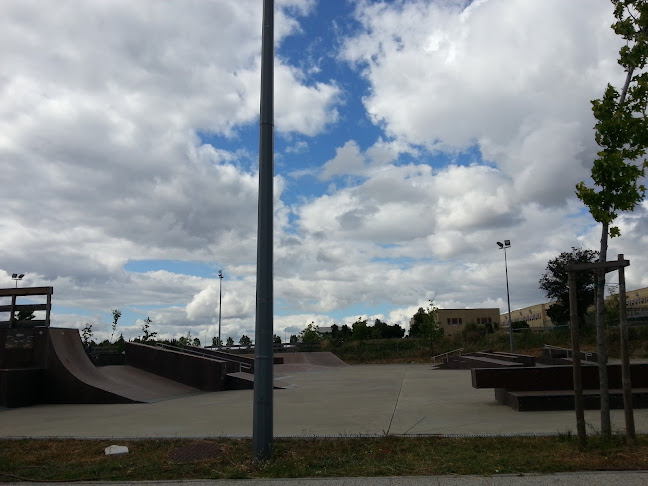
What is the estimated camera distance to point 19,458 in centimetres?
698

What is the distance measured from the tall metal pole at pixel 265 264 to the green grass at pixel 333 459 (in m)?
0.42

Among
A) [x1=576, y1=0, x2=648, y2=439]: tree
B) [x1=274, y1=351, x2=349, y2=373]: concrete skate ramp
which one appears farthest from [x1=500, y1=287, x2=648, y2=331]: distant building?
[x1=576, y1=0, x2=648, y2=439]: tree

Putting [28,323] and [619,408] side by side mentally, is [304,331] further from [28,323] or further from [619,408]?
[619,408]

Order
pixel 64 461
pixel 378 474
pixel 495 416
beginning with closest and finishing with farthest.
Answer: pixel 378 474
pixel 64 461
pixel 495 416

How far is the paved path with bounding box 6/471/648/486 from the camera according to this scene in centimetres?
509

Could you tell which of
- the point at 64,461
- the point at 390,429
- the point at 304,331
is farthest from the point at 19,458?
the point at 304,331

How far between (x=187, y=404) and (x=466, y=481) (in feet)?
29.3

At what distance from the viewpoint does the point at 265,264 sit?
21.9ft

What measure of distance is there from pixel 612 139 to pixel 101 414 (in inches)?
410

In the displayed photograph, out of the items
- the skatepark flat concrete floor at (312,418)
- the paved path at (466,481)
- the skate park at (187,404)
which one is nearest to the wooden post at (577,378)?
the skate park at (187,404)

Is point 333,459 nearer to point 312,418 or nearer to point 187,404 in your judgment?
point 312,418

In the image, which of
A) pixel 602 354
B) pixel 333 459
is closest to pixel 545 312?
pixel 602 354

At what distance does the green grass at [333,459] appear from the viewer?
576 cm

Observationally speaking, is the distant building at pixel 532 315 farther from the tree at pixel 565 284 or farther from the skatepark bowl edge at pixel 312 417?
the skatepark bowl edge at pixel 312 417
